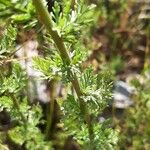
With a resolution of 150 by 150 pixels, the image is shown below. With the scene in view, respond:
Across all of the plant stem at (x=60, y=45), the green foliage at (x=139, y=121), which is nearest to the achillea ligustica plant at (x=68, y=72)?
the plant stem at (x=60, y=45)

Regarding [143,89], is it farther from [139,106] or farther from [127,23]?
[127,23]

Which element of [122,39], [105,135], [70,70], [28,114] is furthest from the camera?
[122,39]

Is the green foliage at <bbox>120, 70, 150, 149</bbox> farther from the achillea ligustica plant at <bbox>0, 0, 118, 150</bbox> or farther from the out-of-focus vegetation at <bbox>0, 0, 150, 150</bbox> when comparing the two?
the achillea ligustica plant at <bbox>0, 0, 118, 150</bbox>

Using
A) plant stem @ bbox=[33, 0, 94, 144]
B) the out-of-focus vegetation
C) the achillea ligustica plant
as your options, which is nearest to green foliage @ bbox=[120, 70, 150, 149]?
the out-of-focus vegetation

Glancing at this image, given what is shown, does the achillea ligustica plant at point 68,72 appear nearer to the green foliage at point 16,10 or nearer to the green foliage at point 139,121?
the green foliage at point 16,10

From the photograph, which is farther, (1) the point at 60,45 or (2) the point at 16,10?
(1) the point at 60,45

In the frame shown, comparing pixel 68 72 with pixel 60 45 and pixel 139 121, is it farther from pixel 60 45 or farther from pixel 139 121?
pixel 139 121

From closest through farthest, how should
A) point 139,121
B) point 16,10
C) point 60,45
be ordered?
point 16,10, point 60,45, point 139,121

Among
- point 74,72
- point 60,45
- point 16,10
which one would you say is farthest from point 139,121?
point 16,10

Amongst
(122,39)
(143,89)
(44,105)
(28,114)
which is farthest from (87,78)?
(122,39)
